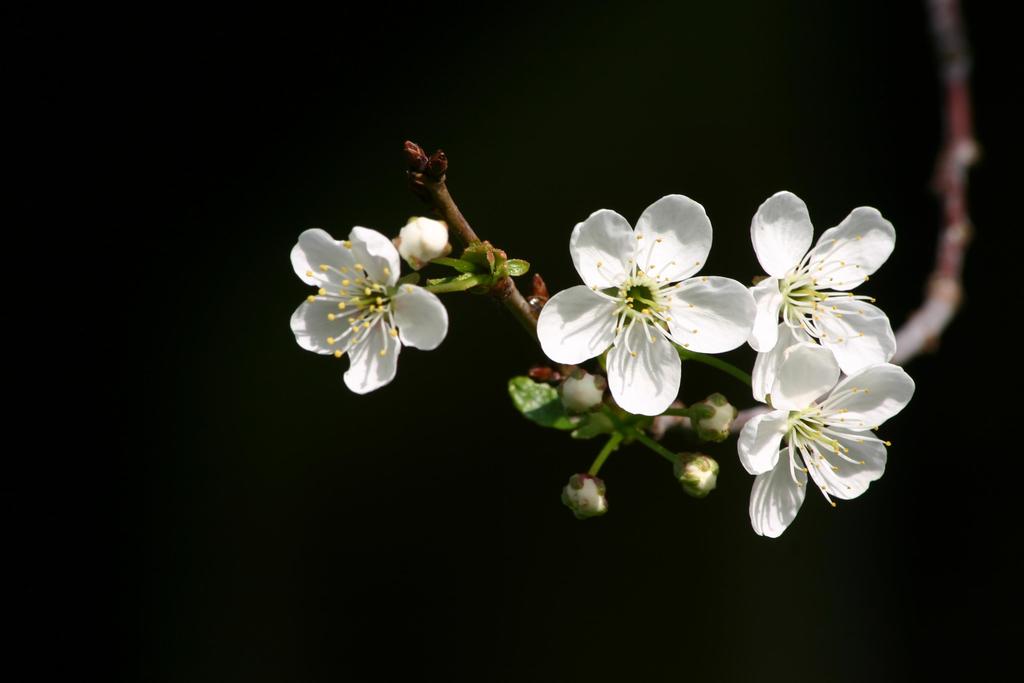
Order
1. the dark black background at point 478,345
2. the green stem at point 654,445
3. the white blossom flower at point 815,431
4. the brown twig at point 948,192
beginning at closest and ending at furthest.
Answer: the white blossom flower at point 815,431, the green stem at point 654,445, the brown twig at point 948,192, the dark black background at point 478,345

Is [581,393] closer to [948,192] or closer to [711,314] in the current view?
[711,314]

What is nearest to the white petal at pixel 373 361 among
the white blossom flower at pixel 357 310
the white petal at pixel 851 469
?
the white blossom flower at pixel 357 310

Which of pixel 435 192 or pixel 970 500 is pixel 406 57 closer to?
pixel 435 192

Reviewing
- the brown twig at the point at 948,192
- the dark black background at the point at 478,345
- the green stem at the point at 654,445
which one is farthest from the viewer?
the dark black background at the point at 478,345

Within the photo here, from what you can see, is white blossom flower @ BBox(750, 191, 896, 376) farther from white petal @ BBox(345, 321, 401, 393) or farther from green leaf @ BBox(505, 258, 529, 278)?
white petal @ BBox(345, 321, 401, 393)

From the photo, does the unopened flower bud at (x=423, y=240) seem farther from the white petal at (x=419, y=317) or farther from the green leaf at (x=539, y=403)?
the green leaf at (x=539, y=403)

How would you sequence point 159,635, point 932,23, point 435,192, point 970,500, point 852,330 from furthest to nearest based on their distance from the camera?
point 970,500
point 159,635
point 932,23
point 852,330
point 435,192

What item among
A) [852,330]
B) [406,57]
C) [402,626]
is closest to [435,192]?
[852,330]
